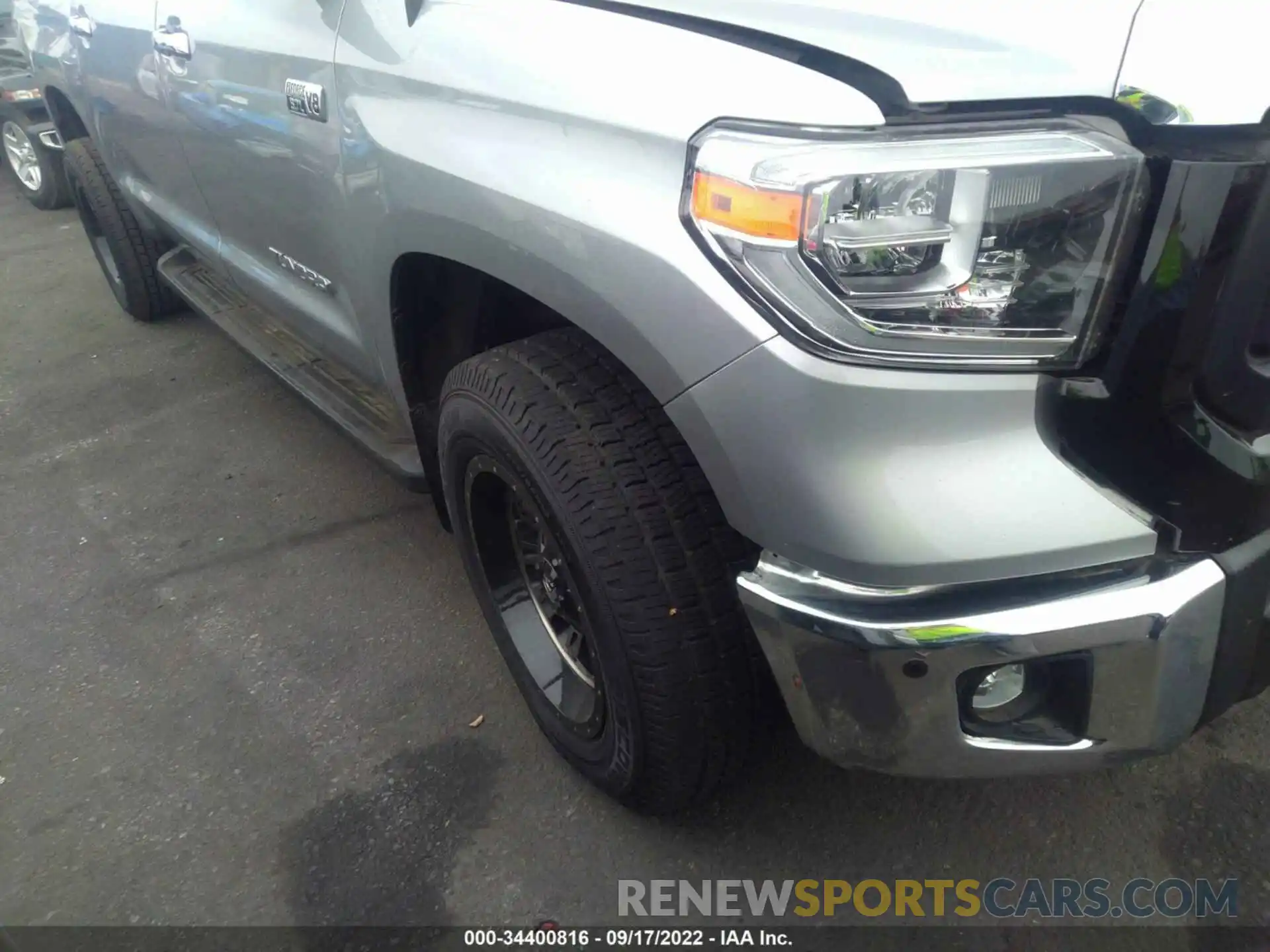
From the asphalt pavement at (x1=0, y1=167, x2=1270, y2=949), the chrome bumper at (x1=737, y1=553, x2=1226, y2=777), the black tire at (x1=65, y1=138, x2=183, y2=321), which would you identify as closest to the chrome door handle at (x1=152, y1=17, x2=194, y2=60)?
the asphalt pavement at (x1=0, y1=167, x2=1270, y2=949)

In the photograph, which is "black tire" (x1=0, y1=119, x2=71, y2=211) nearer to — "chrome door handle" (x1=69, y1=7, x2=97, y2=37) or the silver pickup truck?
"chrome door handle" (x1=69, y1=7, x2=97, y2=37)

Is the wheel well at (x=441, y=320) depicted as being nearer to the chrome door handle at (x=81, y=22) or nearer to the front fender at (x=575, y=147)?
the front fender at (x=575, y=147)

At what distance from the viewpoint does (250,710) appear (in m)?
2.31

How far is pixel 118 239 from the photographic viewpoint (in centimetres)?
426

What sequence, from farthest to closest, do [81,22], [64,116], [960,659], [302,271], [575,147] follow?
[64,116]
[81,22]
[302,271]
[575,147]
[960,659]

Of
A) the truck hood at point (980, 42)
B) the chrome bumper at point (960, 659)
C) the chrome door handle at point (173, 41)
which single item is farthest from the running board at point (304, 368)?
the truck hood at point (980, 42)

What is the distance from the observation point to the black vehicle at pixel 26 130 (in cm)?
638

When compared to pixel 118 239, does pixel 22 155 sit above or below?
below

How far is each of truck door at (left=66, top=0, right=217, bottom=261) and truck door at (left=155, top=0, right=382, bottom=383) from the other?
16 centimetres

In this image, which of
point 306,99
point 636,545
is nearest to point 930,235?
point 636,545

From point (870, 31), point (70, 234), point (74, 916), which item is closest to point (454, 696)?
point (74, 916)

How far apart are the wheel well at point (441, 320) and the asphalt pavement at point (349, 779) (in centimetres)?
68

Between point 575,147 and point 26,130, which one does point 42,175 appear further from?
point 575,147

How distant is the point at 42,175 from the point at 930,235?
7391 millimetres
